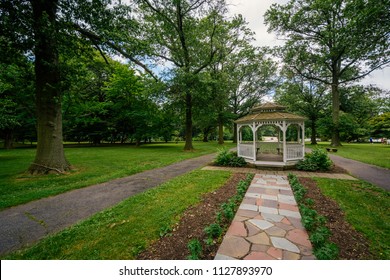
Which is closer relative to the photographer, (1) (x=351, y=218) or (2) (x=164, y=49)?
(1) (x=351, y=218)

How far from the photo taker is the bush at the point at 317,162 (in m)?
7.82

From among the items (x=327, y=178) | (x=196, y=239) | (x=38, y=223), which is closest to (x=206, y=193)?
(x=196, y=239)

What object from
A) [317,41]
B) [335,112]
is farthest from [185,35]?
[335,112]

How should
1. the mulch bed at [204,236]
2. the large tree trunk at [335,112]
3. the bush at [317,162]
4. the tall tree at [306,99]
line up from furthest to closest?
the tall tree at [306,99] → the large tree trunk at [335,112] → the bush at [317,162] → the mulch bed at [204,236]

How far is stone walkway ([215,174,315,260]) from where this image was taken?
239 centimetres

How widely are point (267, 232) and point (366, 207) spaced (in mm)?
2975

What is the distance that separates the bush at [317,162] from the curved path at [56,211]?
6865 mm

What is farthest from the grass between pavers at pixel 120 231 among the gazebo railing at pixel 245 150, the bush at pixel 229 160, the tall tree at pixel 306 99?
the tall tree at pixel 306 99

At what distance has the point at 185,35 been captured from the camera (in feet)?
49.5

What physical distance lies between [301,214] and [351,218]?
0.91m

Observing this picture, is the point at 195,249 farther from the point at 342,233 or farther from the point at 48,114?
the point at 48,114

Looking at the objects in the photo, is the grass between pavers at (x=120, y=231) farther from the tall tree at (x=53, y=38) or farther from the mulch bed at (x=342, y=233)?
the tall tree at (x=53, y=38)

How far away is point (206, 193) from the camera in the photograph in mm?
4938

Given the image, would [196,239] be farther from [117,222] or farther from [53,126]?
[53,126]
